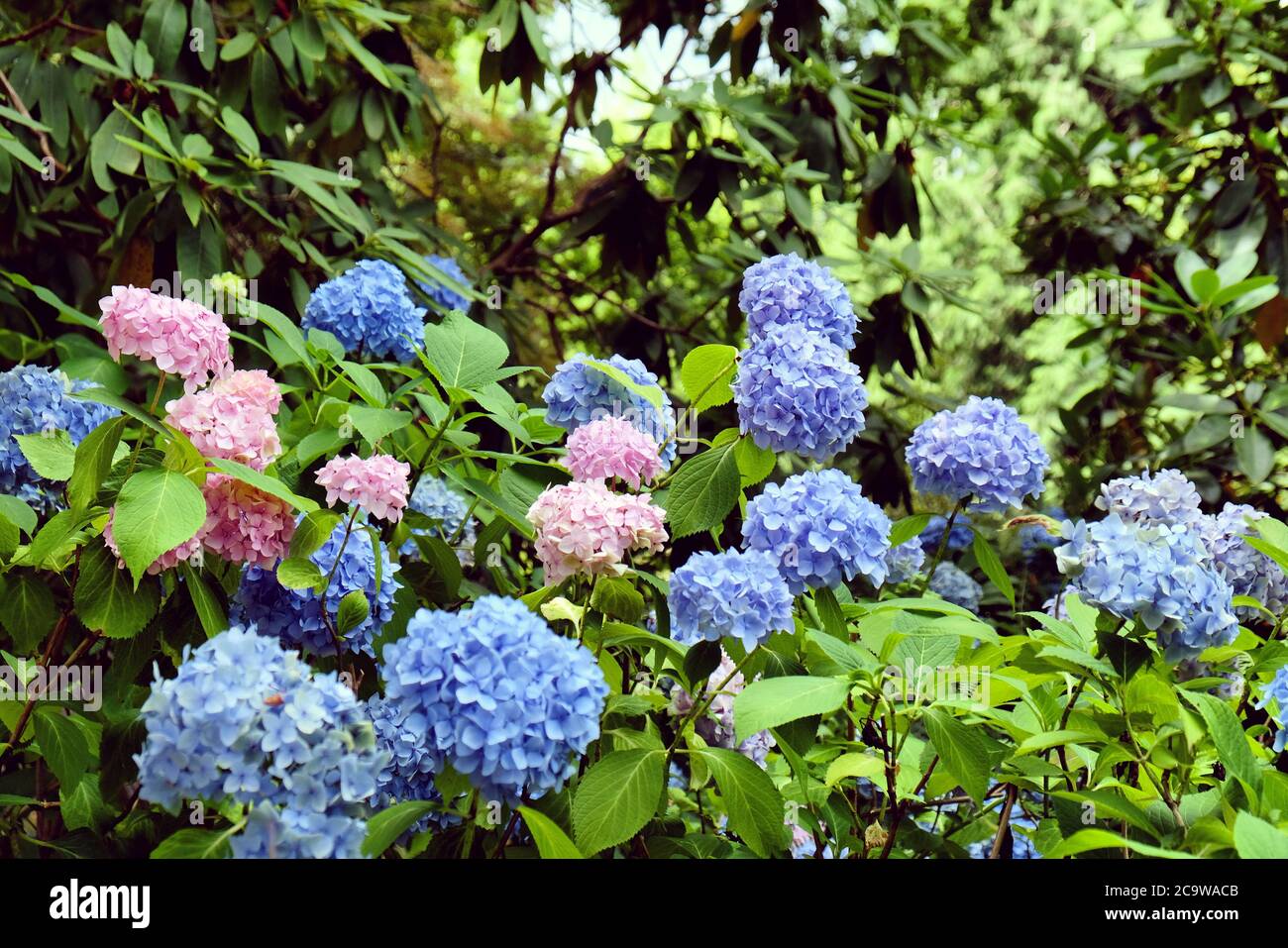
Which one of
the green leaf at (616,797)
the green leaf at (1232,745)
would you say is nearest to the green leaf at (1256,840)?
the green leaf at (1232,745)

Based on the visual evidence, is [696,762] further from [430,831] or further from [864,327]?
[864,327]

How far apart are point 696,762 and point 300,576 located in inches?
20.1

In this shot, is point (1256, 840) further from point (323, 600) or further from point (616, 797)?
point (323, 600)

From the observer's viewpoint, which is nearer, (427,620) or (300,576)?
(427,620)

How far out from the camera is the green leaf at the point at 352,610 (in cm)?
135

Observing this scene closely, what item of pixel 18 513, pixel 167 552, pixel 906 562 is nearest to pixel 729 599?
pixel 167 552

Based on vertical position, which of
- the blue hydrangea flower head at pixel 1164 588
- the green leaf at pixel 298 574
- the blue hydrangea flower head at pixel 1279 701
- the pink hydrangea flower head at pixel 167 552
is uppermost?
the pink hydrangea flower head at pixel 167 552

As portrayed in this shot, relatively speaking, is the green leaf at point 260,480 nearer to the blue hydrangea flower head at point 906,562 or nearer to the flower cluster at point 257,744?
the flower cluster at point 257,744

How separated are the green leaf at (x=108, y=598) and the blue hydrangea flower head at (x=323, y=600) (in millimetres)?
125

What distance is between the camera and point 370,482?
1.35m

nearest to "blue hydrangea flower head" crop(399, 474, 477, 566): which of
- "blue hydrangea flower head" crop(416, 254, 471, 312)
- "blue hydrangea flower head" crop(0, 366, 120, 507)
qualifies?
"blue hydrangea flower head" crop(416, 254, 471, 312)

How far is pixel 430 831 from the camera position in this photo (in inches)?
53.4

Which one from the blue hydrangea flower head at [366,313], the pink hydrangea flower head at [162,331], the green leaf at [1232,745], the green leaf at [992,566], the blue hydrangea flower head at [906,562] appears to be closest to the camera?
the green leaf at [1232,745]
